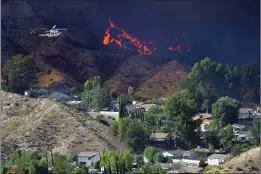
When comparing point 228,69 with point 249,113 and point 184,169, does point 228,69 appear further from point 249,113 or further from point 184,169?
point 184,169

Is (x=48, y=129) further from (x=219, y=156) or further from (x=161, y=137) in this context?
(x=219, y=156)

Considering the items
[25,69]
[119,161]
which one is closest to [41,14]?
[25,69]

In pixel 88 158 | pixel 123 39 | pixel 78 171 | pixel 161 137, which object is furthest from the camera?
pixel 123 39

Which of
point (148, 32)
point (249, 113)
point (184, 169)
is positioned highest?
point (148, 32)

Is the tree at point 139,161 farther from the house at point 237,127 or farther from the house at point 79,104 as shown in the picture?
the house at point 79,104

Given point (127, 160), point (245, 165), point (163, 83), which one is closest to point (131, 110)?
point (163, 83)
